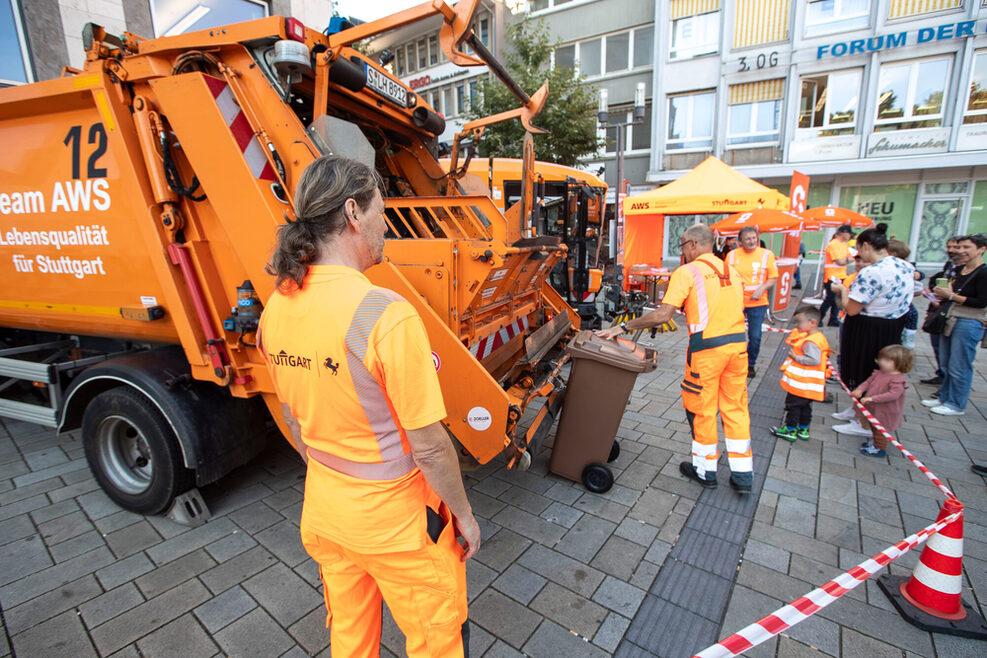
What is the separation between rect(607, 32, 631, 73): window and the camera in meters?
18.5

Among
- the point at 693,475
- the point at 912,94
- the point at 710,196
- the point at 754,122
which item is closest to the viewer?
the point at 693,475

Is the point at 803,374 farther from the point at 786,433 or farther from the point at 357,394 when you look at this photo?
the point at 357,394

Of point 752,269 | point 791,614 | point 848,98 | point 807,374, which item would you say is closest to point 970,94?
point 848,98

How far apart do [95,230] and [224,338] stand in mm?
1126

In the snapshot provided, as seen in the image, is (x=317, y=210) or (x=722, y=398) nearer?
(x=317, y=210)

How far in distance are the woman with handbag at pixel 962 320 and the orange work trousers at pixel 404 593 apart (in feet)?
17.9

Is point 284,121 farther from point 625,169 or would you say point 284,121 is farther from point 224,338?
point 625,169

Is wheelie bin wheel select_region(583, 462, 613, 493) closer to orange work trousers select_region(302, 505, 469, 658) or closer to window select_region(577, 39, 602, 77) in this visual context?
orange work trousers select_region(302, 505, 469, 658)

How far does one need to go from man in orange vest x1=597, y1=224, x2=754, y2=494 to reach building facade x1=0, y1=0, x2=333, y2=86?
690 cm

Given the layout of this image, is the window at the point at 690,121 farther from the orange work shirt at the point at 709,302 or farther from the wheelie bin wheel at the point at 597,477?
the wheelie bin wheel at the point at 597,477

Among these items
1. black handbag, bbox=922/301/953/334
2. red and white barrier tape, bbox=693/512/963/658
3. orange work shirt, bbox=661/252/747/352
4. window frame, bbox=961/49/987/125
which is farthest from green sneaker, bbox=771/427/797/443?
window frame, bbox=961/49/987/125

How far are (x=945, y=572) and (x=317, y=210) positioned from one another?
3138mm

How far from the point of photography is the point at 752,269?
575 cm

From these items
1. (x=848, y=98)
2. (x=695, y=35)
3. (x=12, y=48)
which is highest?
(x=695, y=35)
